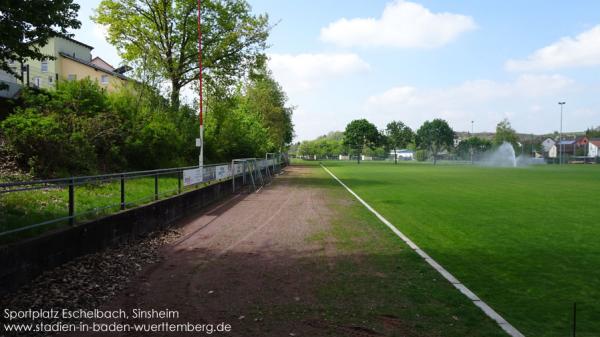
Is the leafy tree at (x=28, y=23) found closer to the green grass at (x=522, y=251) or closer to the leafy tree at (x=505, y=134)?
the green grass at (x=522, y=251)

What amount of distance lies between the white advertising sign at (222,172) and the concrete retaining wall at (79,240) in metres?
5.59

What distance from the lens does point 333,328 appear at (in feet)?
15.1

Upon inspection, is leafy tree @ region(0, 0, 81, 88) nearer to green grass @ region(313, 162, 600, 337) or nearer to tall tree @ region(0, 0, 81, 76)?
tall tree @ region(0, 0, 81, 76)

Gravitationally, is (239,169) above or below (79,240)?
above

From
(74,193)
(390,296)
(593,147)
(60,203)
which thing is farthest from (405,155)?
(390,296)

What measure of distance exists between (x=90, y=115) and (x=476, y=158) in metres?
112

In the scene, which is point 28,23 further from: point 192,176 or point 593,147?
point 593,147

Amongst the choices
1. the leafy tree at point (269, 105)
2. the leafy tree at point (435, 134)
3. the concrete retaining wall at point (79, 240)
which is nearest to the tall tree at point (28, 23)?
the concrete retaining wall at point (79, 240)

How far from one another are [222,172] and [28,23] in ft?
41.2

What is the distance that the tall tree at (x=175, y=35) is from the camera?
1080 inches

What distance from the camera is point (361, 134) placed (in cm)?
11544

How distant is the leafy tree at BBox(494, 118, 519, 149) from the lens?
108062 millimetres

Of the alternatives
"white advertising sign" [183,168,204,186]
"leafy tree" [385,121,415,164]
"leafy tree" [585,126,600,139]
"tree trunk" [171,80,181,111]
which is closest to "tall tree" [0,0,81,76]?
"white advertising sign" [183,168,204,186]

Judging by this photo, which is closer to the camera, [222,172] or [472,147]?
[222,172]
